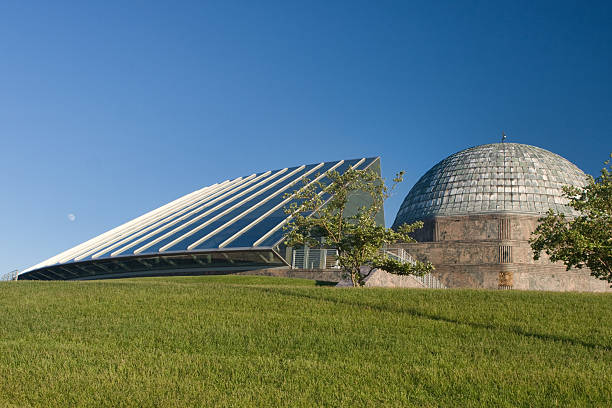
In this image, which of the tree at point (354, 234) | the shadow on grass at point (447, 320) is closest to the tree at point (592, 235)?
the tree at point (354, 234)

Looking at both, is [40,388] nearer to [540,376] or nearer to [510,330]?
[540,376]

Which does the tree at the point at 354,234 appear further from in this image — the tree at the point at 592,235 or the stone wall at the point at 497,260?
the stone wall at the point at 497,260

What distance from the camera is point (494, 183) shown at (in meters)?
28.6

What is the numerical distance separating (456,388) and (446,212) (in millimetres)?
22590

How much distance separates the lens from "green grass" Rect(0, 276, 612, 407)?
6133 millimetres

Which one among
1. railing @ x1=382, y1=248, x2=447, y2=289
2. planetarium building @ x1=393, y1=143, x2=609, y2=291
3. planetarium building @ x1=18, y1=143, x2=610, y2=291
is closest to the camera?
planetarium building @ x1=18, y1=143, x2=610, y2=291

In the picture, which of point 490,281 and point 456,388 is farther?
point 490,281

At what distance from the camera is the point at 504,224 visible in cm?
2609

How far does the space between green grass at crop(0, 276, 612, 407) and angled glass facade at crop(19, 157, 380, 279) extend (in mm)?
10141

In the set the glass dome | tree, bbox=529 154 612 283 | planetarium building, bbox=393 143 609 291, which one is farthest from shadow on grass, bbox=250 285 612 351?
the glass dome

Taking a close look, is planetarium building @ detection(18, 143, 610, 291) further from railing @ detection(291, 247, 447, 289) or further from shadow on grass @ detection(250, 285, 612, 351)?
shadow on grass @ detection(250, 285, 612, 351)

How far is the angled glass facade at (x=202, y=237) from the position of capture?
2283 cm

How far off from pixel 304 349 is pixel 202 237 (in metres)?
→ 16.6

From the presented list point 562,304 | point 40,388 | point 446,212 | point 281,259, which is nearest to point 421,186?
point 446,212
